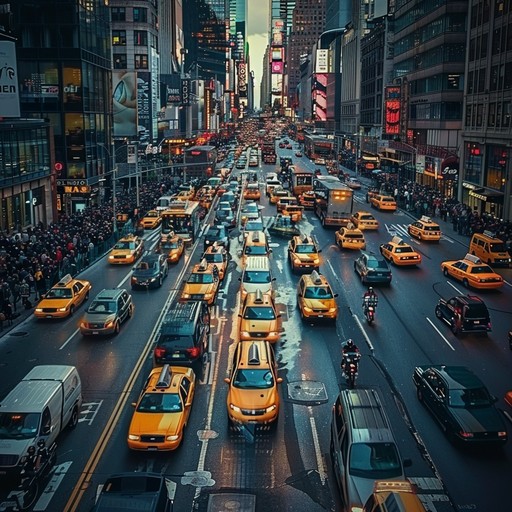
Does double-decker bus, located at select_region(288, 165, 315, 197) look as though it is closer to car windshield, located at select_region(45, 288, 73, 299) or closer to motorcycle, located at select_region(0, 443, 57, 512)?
car windshield, located at select_region(45, 288, 73, 299)

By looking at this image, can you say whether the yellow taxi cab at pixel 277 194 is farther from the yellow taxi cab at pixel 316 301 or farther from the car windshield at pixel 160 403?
the car windshield at pixel 160 403

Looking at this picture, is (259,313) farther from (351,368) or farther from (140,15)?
(140,15)

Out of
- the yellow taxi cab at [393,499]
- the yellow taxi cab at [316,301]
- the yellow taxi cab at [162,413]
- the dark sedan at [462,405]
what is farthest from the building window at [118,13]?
the yellow taxi cab at [393,499]

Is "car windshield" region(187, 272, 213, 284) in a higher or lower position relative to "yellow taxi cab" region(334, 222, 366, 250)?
higher

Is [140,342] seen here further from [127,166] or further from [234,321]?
[127,166]

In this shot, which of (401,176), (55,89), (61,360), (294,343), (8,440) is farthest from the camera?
A: (401,176)

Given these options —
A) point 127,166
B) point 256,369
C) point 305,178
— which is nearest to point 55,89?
point 127,166

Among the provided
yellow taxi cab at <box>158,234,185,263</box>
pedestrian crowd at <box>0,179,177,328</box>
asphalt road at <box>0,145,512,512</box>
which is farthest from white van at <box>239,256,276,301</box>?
yellow taxi cab at <box>158,234,185,263</box>
